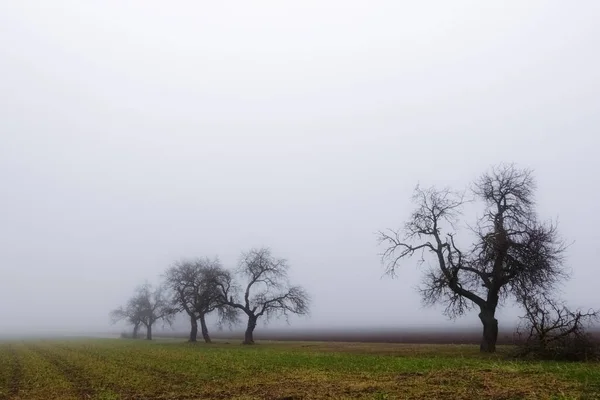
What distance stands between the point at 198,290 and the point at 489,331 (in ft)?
139

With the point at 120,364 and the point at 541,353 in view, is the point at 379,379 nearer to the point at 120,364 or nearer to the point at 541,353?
the point at 541,353

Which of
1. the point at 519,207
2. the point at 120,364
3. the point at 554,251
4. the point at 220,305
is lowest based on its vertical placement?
the point at 120,364

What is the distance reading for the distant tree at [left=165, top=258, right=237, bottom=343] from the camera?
6109 cm

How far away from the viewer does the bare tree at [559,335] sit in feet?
81.3

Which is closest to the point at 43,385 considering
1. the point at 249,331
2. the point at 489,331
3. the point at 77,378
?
the point at 77,378

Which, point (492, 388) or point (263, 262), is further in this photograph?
point (263, 262)

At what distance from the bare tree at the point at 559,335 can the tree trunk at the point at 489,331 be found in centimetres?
339

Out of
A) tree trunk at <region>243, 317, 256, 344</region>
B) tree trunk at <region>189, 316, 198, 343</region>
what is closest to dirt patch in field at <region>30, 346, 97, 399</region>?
tree trunk at <region>243, 317, 256, 344</region>

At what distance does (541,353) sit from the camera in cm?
2562

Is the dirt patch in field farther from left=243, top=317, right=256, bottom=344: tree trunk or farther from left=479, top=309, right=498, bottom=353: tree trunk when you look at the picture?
left=243, top=317, right=256, bottom=344: tree trunk

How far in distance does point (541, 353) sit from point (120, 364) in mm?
25896

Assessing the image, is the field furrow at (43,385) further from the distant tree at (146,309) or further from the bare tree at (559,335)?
the distant tree at (146,309)

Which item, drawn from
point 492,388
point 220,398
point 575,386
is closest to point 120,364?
point 220,398

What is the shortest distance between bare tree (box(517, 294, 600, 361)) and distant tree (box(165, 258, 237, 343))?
4232 cm
